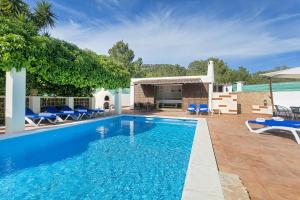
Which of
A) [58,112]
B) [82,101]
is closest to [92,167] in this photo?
[58,112]

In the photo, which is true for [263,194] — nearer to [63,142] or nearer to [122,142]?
[122,142]

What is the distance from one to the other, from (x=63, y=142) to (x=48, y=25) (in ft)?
56.8

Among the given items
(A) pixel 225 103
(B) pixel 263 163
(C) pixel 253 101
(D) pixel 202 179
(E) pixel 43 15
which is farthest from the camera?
(E) pixel 43 15

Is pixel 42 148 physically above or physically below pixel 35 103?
below

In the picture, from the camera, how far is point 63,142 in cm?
785

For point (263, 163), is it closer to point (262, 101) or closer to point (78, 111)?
point (78, 111)

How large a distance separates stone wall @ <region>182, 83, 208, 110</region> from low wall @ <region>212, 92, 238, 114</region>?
126cm

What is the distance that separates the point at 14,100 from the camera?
7.93 metres

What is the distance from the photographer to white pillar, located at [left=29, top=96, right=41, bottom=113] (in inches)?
451

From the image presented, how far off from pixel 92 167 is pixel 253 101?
17568 millimetres

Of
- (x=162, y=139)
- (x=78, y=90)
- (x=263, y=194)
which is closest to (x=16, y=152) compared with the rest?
(x=162, y=139)

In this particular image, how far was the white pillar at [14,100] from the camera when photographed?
25.6 ft

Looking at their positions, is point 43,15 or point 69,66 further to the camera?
point 43,15

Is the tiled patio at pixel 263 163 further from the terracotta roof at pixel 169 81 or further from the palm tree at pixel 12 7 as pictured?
the palm tree at pixel 12 7
